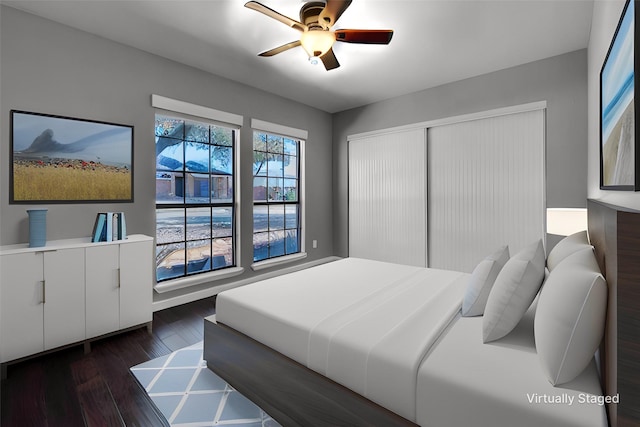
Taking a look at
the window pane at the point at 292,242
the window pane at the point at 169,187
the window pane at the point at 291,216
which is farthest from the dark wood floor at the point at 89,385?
the window pane at the point at 291,216

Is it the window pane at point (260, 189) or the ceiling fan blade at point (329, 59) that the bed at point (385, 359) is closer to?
the ceiling fan blade at point (329, 59)

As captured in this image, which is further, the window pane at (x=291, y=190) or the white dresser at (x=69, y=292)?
the window pane at (x=291, y=190)

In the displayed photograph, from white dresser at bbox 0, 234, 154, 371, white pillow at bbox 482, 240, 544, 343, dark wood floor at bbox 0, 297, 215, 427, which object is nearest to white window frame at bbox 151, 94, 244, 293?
white dresser at bbox 0, 234, 154, 371

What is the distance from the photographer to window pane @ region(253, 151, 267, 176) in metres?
4.26

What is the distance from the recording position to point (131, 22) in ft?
8.44

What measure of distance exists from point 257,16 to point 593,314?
2830 millimetres

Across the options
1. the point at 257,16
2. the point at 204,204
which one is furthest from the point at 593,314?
the point at 204,204

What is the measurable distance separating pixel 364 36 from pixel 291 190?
9.35 ft

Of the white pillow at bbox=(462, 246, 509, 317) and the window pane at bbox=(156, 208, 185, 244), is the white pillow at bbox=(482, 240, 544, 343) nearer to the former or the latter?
the white pillow at bbox=(462, 246, 509, 317)

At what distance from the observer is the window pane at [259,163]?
168 inches

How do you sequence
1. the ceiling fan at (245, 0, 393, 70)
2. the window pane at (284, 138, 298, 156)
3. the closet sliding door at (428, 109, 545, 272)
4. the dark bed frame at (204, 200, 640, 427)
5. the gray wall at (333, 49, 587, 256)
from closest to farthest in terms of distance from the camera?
the dark bed frame at (204, 200, 640, 427)
the ceiling fan at (245, 0, 393, 70)
the gray wall at (333, 49, 587, 256)
the closet sliding door at (428, 109, 545, 272)
the window pane at (284, 138, 298, 156)

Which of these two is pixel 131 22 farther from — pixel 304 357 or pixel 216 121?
pixel 304 357

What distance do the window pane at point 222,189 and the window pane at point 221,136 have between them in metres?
0.44

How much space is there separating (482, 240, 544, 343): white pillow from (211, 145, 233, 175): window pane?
3371 millimetres
